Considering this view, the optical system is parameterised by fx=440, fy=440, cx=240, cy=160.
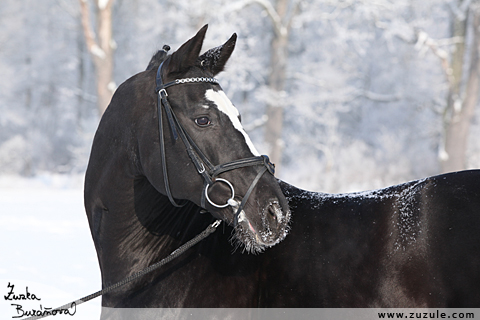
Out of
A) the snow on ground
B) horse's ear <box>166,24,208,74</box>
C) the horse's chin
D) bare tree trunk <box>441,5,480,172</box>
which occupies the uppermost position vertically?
the snow on ground

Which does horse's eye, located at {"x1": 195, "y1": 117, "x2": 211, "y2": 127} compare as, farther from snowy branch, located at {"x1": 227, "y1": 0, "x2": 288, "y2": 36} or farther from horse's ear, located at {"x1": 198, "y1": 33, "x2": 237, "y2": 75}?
snowy branch, located at {"x1": 227, "y1": 0, "x2": 288, "y2": 36}

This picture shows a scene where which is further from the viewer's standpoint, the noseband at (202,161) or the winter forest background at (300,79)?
the winter forest background at (300,79)

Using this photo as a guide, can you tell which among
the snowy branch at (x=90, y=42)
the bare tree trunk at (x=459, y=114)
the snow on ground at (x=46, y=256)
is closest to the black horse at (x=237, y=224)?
the snow on ground at (x=46, y=256)

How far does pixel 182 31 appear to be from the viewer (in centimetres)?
1310

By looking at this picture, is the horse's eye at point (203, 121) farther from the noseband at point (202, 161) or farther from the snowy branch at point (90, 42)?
the snowy branch at point (90, 42)

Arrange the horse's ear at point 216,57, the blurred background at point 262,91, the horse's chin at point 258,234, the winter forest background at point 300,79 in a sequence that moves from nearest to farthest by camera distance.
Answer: the horse's chin at point 258,234
the horse's ear at point 216,57
the blurred background at point 262,91
the winter forest background at point 300,79

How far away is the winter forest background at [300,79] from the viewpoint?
13094mm

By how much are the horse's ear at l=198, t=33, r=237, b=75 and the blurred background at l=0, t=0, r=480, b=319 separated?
121 inches

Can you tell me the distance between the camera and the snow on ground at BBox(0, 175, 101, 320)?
4.78 meters

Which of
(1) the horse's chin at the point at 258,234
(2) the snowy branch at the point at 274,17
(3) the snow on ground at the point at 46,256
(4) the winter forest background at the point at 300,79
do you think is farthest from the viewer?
(2) the snowy branch at the point at 274,17

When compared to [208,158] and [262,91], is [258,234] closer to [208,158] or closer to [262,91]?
[208,158]

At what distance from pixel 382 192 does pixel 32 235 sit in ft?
23.0

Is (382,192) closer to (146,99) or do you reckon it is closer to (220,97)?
(220,97)

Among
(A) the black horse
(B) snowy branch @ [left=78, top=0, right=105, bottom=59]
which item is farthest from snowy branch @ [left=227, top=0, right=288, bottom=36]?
(A) the black horse
